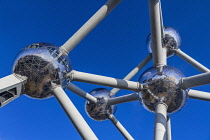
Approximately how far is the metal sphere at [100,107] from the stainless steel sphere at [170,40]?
2.98 meters

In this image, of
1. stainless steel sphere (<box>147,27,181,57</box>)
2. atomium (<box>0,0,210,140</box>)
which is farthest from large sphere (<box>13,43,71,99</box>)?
stainless steel sphere (<box>147,27,181,57</box>)

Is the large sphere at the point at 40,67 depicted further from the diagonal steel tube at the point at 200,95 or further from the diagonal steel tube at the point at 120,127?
the diagonal steel tube at the point at 120,127

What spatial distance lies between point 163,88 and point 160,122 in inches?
48.6

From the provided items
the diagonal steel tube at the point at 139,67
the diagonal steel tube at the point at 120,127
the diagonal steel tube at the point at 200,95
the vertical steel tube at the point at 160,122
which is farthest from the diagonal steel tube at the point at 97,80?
the diagonal steel tube at the point at 120,127

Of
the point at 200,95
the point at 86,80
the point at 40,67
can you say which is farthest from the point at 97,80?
the point at 200,95

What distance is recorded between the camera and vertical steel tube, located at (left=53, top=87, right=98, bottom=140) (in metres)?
6.48

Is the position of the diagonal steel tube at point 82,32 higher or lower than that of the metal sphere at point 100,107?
lower

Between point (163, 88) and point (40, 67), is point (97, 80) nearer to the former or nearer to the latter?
point (40, 67)

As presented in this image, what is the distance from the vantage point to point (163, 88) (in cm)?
870

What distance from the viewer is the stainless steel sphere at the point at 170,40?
1266cm

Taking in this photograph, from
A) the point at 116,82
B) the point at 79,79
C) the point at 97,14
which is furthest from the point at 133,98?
the point at 97,14

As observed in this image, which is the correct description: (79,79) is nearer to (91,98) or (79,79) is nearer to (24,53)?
(24,53)

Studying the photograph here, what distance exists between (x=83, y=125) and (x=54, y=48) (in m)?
2.33

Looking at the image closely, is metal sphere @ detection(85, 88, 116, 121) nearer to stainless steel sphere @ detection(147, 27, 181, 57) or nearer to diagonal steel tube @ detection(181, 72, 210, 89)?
stainless steel sphere @ detection(147, 27, 181, 57)
